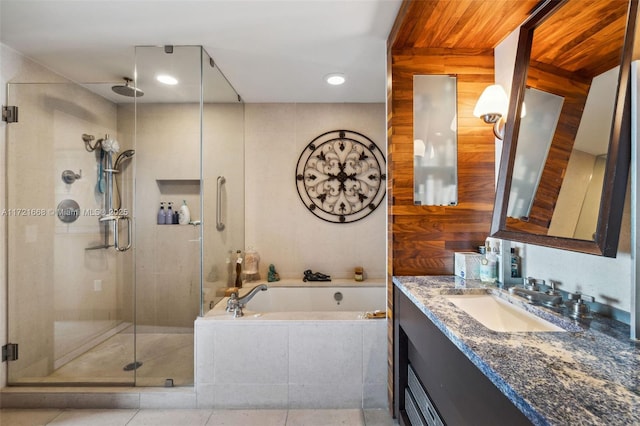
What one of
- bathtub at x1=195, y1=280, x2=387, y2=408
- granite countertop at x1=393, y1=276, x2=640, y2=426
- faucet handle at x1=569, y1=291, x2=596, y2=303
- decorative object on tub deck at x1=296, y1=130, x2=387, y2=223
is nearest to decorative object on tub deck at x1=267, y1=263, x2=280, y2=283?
decorative object on tub deck at x1=296, y1=130, x2=387, y2=223

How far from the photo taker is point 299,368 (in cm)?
195

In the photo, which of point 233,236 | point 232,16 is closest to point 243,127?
point 233,236

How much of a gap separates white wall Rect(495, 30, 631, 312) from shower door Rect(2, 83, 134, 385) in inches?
106

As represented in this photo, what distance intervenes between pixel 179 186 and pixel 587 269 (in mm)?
2426

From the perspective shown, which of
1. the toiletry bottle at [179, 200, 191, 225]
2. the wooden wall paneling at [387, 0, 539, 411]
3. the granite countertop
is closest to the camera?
the granite countertop

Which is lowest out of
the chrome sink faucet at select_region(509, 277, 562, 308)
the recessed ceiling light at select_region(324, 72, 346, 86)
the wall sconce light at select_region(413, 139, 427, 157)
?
the chrome sink faucet at select_region(509, 277, 562, 308)

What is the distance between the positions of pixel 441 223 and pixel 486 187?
0.36 meters

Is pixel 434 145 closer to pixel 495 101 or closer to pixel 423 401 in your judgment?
pixel 495 101

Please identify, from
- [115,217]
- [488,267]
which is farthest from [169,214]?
[488,267]

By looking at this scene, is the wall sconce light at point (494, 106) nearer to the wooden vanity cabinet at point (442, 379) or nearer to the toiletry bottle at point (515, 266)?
the toiletry bottle at point (515, 266)

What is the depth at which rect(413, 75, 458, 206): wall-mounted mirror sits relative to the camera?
6.00 ft

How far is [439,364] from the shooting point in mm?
1133

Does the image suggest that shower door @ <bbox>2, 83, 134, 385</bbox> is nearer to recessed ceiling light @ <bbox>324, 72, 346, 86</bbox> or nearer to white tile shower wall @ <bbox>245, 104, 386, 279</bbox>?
white tile shower wall @ <bbox>245, 104, 386, 279</bbox>

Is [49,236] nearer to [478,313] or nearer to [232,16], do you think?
[232,16]
